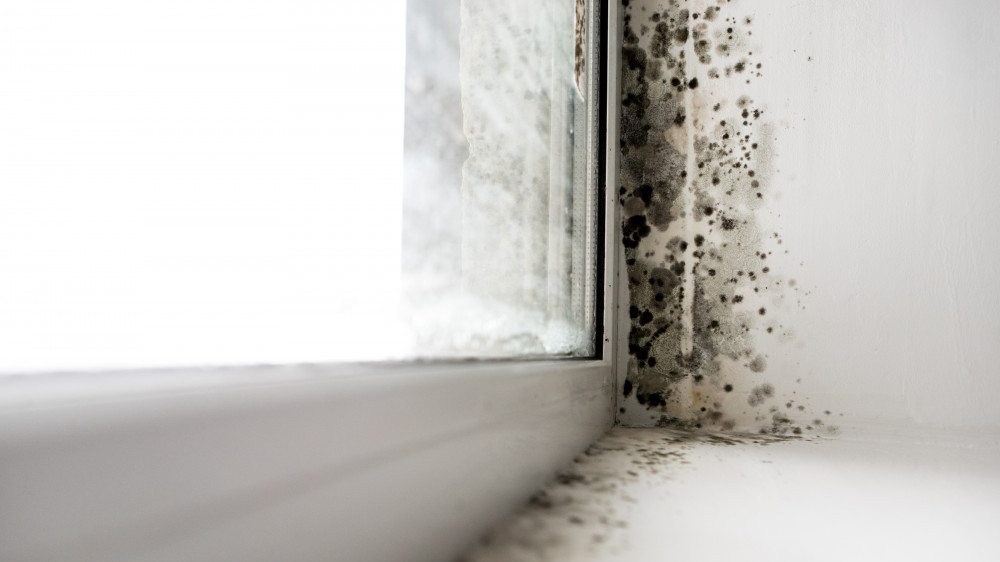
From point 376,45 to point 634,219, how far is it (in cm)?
114

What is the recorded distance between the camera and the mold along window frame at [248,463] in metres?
0.17

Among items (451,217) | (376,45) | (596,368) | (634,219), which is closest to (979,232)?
(634,219)

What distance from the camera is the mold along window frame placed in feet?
0.55

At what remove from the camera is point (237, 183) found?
0.29 meters

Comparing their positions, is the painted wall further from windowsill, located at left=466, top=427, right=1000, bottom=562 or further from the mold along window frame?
the mold along window frame

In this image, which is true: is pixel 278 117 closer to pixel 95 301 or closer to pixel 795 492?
→ pixel 95 301

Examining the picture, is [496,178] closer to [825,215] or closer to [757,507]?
[757,507]

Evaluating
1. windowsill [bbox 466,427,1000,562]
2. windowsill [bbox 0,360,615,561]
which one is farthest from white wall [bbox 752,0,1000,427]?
windowsill [bbox 0,360,615,561]

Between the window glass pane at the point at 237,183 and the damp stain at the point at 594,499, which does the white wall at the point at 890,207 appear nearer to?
the damp stain at the point at 594,499

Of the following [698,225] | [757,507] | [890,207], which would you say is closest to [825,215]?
[890,207]

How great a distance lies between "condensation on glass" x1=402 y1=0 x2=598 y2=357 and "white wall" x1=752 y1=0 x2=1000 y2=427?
0.56 m

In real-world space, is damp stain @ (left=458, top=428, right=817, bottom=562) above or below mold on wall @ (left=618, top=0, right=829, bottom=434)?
below

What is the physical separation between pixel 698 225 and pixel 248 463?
136 centimetres

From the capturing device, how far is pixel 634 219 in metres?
1.48
